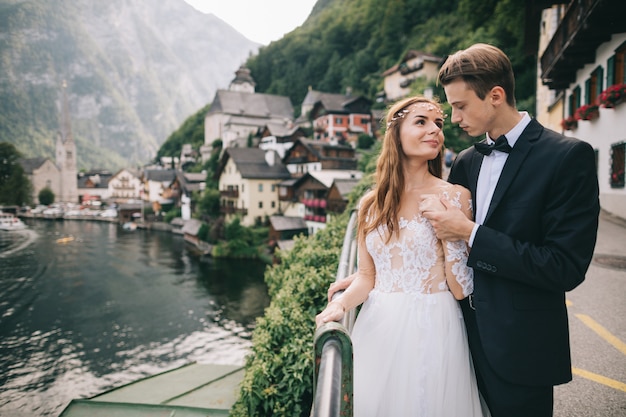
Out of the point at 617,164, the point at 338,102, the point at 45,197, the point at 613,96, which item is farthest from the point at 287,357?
the point at 45,197

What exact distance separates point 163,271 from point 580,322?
32.9 metres

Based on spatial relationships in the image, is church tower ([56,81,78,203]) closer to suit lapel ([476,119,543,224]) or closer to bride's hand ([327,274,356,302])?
bride's hand ([327,274,356,302])

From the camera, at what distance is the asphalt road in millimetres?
3209

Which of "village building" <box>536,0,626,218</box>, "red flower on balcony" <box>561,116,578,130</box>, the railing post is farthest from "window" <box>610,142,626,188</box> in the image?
the railing post

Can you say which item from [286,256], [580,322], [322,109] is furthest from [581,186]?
[322,109]

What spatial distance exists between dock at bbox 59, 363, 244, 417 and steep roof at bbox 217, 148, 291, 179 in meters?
30.0

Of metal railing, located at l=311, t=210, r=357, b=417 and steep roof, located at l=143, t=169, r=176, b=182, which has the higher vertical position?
steep roof, located at l=143, t=169, r=176, b=182

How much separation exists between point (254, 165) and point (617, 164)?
36136 mm

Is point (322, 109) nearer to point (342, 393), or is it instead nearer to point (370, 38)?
point (370, 38)

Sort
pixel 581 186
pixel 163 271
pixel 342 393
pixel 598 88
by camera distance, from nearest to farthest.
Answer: pixel 342 393 → pixel 581 186 → pixel 598 88 → pixel 163 271

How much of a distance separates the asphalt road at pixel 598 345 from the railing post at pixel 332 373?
8.73 feet

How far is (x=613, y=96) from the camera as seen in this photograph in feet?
30.7

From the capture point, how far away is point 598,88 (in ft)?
37.2

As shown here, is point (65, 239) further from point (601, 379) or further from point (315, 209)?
point (601, 379)
